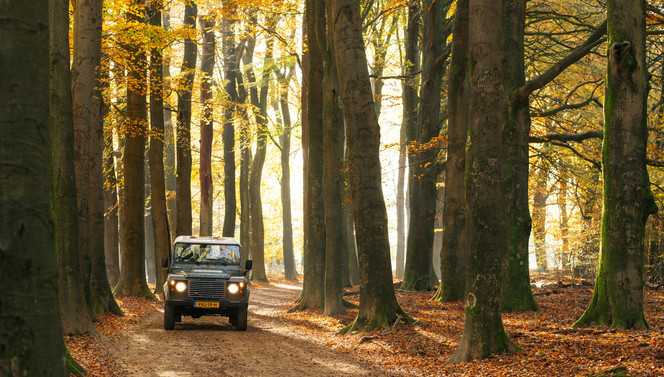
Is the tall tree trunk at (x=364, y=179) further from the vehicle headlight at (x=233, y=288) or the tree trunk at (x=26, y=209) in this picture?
the tree trunk at (x=26, y=209)

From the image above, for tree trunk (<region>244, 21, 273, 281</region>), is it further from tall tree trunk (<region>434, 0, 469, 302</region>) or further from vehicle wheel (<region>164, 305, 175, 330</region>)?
vehicle wheel (<region>164, 305, 175, 330</region>)

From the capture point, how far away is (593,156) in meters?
21.7

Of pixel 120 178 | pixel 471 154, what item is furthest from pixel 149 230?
pixel 471 154

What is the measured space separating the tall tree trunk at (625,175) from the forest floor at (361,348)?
68 centimetres

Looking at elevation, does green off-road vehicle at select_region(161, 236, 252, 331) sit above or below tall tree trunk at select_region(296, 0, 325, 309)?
below

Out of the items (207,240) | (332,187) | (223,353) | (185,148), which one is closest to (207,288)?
(207,240)

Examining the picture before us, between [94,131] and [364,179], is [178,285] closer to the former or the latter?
[94,131]

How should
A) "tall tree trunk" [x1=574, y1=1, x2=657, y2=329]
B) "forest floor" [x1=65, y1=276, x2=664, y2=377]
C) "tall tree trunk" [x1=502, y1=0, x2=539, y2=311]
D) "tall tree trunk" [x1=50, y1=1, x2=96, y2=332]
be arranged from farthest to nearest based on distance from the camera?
"tall tree trunk" [x1=502, y1=0, x2=539, y2=311], "tall tree trunk" [x1=50, y1=1, x2=96, y2=332], "tall tree trunk" [x1=574, y1=1, x2=657, y2=329], "forest floor" [x1=65, y1=276, x2=664, y2=377]

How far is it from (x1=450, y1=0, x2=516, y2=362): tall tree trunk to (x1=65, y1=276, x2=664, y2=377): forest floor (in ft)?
Answer: 1.81

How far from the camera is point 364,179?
517 inches

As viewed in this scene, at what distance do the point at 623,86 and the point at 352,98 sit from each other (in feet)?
16.9

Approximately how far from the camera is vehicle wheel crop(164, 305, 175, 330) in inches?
558

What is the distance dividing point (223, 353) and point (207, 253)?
16.6 ft

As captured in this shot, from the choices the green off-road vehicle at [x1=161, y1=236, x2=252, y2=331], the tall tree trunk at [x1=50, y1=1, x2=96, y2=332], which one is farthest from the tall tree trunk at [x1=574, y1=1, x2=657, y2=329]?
the tall tree trunk at [x1=50, y1=1, x2=96, y2=332]
